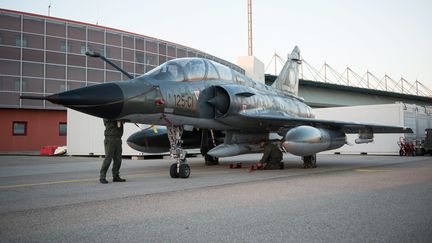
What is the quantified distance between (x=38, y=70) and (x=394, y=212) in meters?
34.4

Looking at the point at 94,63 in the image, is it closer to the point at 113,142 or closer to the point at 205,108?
the point at 205,108

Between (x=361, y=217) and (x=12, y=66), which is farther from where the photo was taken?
(x=12, y=66)

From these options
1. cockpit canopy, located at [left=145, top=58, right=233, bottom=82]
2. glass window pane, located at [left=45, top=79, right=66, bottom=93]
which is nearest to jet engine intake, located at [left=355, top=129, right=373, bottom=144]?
cockpit canopy, located at [left=145, top=58, right=233, bottom=82]

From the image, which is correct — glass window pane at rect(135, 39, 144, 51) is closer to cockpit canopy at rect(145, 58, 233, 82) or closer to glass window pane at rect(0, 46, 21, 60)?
glass window pane at rect(0, 46, 21, 60)

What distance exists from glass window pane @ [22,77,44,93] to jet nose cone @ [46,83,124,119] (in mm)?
28938

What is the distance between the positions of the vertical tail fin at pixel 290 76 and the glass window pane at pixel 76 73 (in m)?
23.7

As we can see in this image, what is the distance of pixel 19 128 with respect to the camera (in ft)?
110

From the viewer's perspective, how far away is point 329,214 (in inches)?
182

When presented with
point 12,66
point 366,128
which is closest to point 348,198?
point 366,128

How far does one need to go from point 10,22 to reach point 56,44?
12.8 ft

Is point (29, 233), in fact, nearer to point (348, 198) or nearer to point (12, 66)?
point (348, 198)

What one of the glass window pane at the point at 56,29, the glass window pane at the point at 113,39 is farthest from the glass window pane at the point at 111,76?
the glass window pane at the point at 56,29

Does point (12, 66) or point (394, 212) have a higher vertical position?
point (12, 66)

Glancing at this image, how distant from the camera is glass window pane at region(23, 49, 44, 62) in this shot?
110 feet
